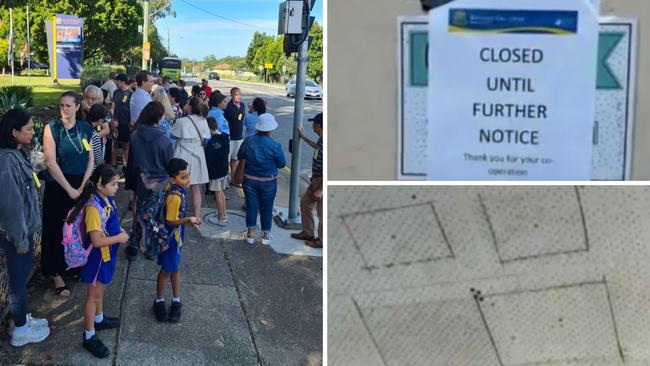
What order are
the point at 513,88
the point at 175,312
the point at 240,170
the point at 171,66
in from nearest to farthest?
the point at 513,88 → the point at 175,312 → the point at 240,170 → the point at 171,66

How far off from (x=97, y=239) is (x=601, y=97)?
2.92m

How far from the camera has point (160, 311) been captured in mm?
4367

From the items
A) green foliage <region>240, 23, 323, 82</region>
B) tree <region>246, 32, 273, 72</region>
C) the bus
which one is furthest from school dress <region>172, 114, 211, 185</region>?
tree <region>246, 32, 273, 72</region>

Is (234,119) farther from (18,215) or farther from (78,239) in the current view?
(18,215)

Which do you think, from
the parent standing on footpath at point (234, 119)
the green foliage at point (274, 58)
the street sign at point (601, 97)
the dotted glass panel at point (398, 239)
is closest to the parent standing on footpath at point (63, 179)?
the dotted glass panel at point (398, 239)

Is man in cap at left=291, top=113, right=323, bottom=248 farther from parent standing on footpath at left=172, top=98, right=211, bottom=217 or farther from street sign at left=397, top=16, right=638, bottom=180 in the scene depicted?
street sign at left=397, top=16, right=638, bottom=180

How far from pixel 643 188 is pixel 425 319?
136cm

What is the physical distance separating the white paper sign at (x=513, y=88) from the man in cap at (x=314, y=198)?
3.04 m

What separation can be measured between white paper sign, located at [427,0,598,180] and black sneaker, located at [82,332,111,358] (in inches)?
94.9

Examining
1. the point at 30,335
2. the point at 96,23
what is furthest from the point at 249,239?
the point at 96,23

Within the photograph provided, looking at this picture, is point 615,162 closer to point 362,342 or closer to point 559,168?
point 559,168

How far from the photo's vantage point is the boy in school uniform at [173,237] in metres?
4.32

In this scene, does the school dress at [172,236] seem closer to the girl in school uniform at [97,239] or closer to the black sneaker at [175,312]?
the black sneaker at [175,312]

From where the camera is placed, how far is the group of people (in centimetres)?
379
